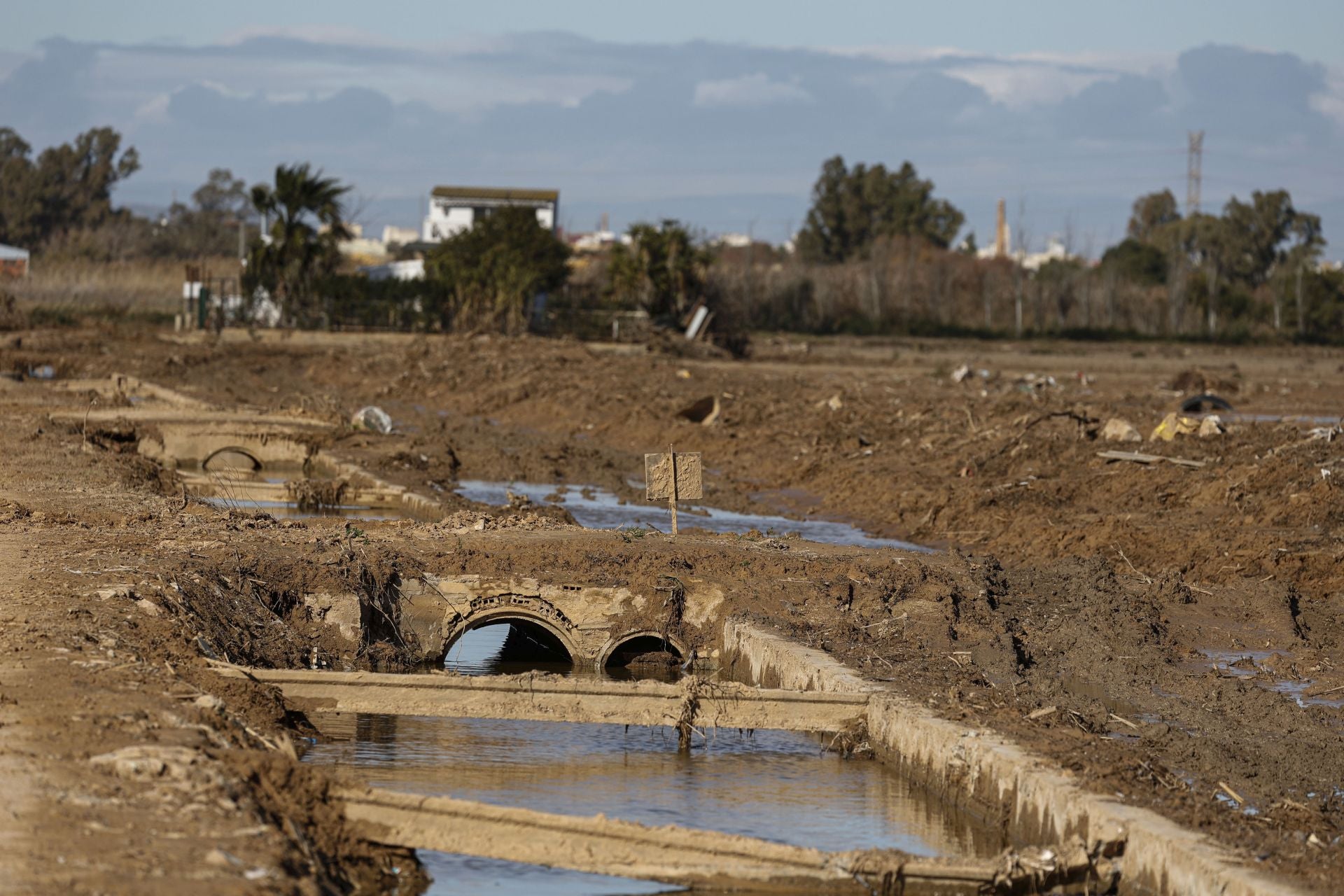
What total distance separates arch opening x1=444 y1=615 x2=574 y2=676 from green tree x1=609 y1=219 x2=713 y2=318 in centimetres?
3348

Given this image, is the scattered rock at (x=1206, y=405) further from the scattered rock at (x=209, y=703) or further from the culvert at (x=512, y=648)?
the scattered rock at (x=209, y=703)

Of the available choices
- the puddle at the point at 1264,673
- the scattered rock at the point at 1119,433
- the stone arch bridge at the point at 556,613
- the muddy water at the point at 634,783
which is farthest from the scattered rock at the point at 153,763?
Result: the scattered rock at the point at 1119,433

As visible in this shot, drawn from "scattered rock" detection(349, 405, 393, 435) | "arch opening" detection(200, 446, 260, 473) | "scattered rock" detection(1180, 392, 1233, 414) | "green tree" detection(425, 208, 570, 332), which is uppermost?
"green tree" detection(425, 208, 570, 332)

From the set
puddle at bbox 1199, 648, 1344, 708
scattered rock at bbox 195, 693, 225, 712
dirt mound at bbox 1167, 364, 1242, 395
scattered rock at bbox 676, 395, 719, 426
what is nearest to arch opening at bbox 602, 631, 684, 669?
puddle at bbox 1199, 648, 1344, 708

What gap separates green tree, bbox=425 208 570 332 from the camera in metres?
45.1

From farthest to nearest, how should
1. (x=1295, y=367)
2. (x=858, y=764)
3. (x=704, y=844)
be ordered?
1. (x=1295, y=367)
2. (x=858, y=764)
3. (x=704, y=844)

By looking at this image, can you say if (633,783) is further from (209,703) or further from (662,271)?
(662,271)

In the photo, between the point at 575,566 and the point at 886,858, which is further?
the point at 575,566

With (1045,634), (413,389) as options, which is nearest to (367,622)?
(1045,634)

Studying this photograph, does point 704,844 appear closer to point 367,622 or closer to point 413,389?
point 367,622

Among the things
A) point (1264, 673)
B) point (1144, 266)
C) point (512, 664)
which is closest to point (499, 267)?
point (512, 664)

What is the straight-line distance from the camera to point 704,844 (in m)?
7.11

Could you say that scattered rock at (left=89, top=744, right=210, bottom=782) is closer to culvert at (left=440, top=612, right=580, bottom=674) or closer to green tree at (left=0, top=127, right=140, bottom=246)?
culvert at (left=440, top=612, right=580, bottom=674)

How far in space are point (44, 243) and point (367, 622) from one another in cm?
8306
